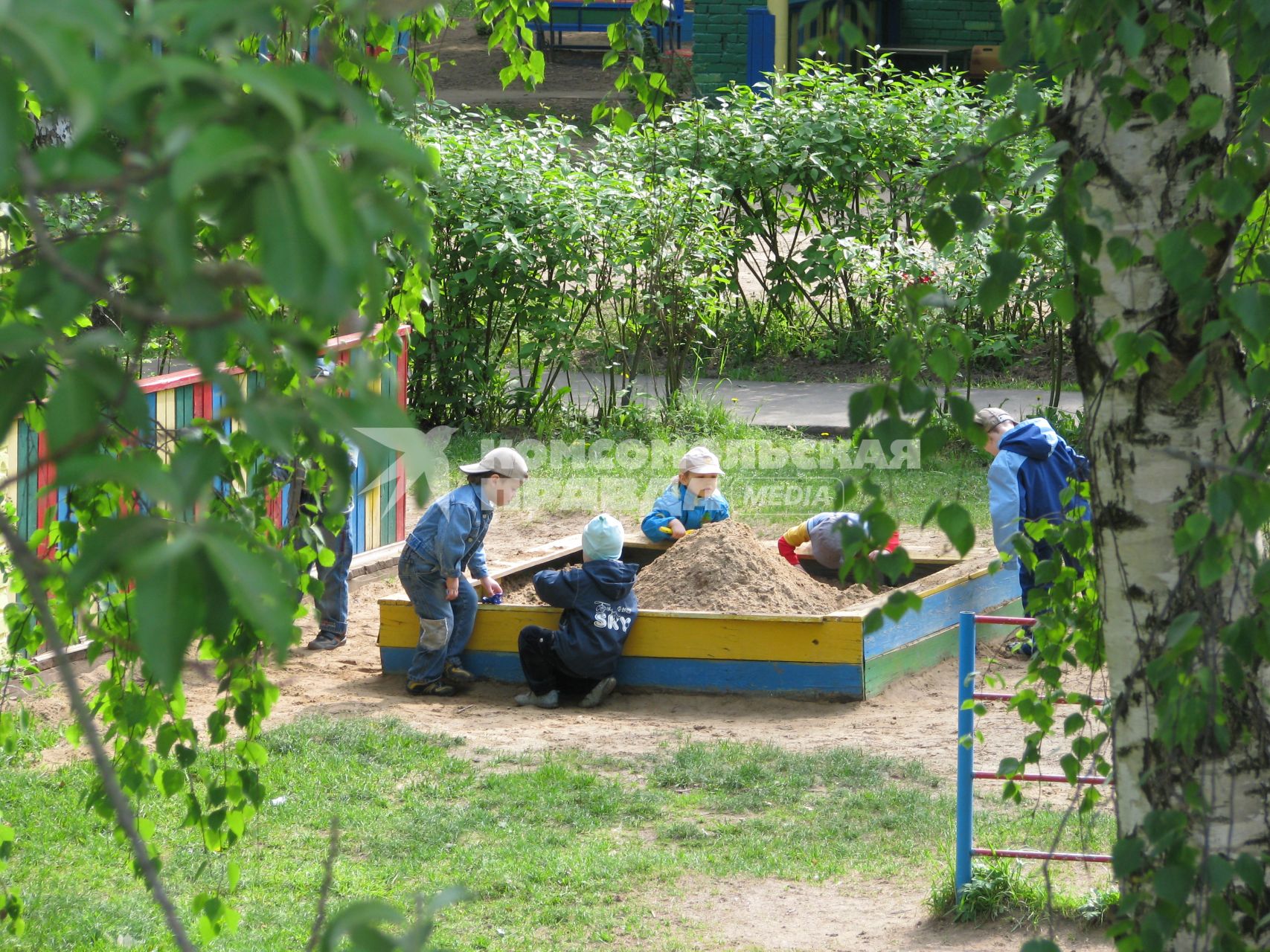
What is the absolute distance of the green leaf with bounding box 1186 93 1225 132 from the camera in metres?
1.84

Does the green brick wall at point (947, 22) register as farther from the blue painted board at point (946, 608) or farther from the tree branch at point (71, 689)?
the tree branch at point (71, 689)

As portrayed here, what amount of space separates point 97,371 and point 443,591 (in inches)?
224

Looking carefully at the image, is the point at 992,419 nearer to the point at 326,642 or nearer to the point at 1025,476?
the point at 1025,476

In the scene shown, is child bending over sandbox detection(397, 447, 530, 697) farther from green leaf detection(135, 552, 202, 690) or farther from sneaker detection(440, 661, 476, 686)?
green leaf detection(135, 552, 202, 690)

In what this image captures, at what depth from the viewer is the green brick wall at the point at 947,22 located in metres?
20.3

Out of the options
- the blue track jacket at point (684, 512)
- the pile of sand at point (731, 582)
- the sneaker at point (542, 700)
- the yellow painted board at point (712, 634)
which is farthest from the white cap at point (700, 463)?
the sneaker at point (542, 700)

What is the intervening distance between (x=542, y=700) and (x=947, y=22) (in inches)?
651

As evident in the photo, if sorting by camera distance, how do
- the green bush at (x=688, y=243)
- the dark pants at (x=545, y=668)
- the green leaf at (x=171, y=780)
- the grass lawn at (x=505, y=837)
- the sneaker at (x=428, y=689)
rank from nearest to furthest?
the green leaf at (x=171, y=780)
the grass lawn at (x=505, y=837)
the dark pants at (x=545, y=668)
the sneaker at (x=428, y=689)
the green bush at (x=688, y=243)

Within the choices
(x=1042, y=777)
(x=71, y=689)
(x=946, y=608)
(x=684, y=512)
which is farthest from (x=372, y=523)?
(x=71, y=689)

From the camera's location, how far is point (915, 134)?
13117mm

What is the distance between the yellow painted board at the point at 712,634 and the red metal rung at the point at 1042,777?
1.16 m

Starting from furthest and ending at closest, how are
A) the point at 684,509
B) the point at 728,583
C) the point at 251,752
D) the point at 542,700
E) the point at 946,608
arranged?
the point at 684,509, the point at 946,608, the point at 728,583, the point at 542,700, the point at 251,752

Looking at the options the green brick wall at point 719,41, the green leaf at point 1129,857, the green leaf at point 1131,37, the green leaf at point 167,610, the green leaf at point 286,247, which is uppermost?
the green brick wall at point 719,41

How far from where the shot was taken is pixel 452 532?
6.50 metres
